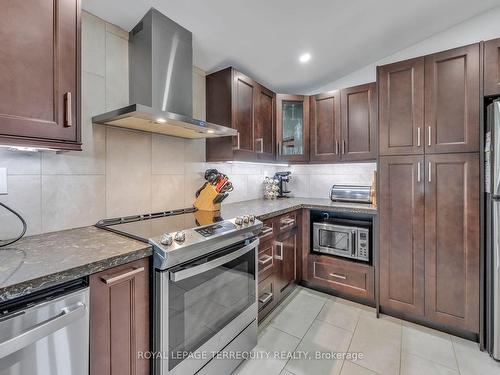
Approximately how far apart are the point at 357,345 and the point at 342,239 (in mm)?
869

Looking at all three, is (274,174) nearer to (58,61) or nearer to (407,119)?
(407,119)

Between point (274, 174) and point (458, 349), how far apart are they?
2341 mm

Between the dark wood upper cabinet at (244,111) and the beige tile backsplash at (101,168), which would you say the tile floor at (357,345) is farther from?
the dark wood upper cabinet at (244,111)

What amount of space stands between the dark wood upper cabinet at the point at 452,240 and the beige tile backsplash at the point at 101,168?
1.96 meters

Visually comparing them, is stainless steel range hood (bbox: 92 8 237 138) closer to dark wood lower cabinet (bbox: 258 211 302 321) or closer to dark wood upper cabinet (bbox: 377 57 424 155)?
dark wood lower cabinet (bbox: 258 211 302 321)

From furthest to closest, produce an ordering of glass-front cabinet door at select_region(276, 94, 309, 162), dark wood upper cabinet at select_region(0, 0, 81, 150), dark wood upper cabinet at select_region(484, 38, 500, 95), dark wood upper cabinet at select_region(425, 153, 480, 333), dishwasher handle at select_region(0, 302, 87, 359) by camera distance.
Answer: glass-front cabinet door at select_region(276, 94, 309, 162) < dark wood upper cabinet at select_region(425, 153, 480, 333) < dark wood upper cabinet at select_region(484, 38, 500, 95) < dark wood upper cabinet at select_region(0, 0, 81, 150) < dishwasher handle at select_region(0, 302, 87, 359)

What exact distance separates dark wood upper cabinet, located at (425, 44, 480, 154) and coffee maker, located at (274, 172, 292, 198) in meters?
1.56

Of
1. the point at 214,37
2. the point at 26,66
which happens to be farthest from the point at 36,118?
the point at 214,37

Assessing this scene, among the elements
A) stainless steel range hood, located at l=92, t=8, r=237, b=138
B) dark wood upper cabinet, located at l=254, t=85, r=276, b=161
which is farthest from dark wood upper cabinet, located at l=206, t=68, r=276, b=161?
stainless steel range hood, located at l=92, t=8, r=237, b=138

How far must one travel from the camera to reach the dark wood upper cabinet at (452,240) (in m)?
1.72

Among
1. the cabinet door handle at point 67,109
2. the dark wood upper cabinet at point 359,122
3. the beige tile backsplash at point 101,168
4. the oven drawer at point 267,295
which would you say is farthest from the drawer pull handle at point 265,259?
the cabinet door handle at point 67,109

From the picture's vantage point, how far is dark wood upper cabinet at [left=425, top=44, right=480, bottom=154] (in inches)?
66.7

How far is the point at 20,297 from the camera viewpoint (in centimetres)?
74

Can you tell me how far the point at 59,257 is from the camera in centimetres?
93
